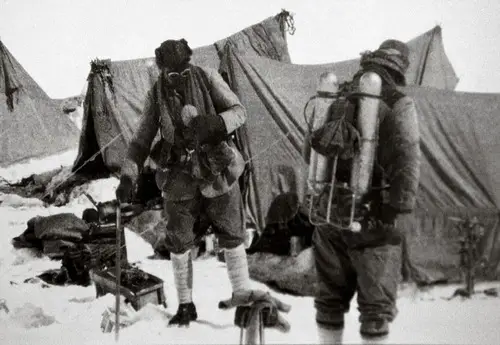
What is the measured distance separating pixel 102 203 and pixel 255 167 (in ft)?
2.86

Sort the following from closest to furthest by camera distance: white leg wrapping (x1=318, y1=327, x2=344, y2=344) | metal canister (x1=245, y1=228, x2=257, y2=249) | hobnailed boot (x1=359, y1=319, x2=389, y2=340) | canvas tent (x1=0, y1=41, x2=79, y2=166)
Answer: hobnailed boot (x1=359, y1=319, x2=389, y2=340), white leg wrapping (x1=318, y1=327, x2=344, y2=344), metal canister (x1=245, y1=228, x2=257, y2=249), canvas tent (x1=0, y1=41, x2=79, y2=166)

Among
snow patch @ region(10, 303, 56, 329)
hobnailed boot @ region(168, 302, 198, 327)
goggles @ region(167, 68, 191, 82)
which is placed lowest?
snow patch @ region(10, 303, 56, 329)

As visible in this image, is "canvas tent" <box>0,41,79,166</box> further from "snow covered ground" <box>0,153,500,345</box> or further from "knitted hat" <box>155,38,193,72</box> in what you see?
"knitted hat" <box>155,38,193,72</box>

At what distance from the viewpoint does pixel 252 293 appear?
180 centimetres

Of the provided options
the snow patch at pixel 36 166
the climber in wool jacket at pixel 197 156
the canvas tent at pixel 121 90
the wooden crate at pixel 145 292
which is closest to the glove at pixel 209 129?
the climber in wool jacket at pixel 197 156

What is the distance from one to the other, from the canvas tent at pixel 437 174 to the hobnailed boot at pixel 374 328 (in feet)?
0.86

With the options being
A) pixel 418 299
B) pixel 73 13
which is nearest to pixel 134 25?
pixel 73 13

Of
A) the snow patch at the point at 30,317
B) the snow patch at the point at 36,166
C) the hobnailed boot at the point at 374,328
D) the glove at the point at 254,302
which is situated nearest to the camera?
the glove at the point at 254,302

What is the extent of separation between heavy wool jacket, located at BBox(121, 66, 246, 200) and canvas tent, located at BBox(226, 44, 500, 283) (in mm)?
103

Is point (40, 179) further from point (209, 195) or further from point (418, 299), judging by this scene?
point (418, 299)

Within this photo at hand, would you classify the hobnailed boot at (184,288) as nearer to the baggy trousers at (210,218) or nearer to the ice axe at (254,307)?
the baggy trousers at (210,218)

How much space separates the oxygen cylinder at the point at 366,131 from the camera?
182cm

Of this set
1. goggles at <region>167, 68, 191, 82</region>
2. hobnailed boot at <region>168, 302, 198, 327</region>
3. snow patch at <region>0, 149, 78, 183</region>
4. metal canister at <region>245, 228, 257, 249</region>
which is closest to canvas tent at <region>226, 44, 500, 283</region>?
metal canister at <region>245, 228, 257, 249</region>

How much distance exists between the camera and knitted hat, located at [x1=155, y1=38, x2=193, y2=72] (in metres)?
2.38
